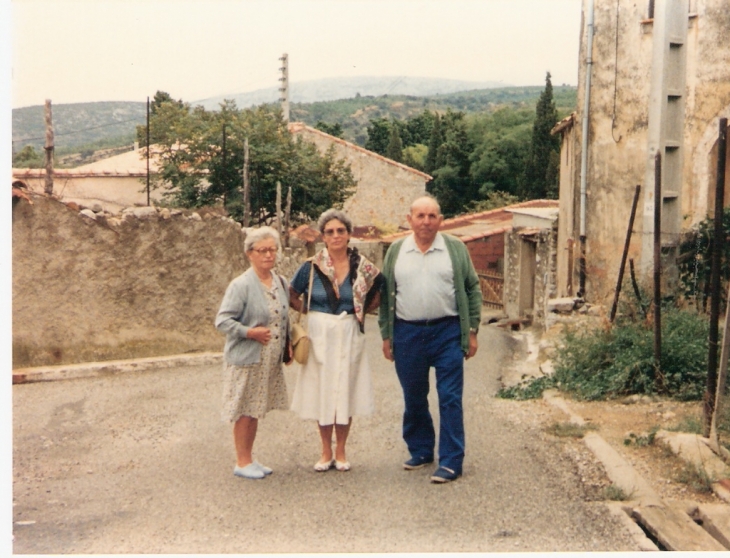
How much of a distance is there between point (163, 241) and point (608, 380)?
4744 millimetres

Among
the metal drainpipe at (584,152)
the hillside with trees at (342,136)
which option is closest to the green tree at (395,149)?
the hillside with trees at (342,136)

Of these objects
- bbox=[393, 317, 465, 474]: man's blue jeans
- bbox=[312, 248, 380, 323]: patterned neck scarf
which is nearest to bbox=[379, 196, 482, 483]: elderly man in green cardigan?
bbox=[393, 317, 465, 474]: man's blue jeans

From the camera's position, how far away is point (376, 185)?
27.1m

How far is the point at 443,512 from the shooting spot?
4.44 m

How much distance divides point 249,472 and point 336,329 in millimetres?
985

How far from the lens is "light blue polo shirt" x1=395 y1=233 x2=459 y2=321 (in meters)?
4.93

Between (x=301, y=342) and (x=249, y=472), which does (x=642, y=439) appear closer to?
(x=301, y=342)

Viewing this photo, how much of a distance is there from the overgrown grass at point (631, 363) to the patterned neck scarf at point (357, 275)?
311 cm

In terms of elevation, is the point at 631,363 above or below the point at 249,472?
above

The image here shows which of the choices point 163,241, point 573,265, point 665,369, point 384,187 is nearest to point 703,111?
point 573,265

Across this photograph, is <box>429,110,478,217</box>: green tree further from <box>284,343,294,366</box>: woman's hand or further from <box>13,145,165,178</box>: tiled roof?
<box>284,343,294,366</box>: woman's hand

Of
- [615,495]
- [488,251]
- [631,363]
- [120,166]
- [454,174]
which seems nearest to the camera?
[615,495]

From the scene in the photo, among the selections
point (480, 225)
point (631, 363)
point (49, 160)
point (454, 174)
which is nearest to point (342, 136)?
point (454, 174)

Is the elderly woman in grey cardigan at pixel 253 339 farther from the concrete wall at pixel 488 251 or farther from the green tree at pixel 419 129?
the green tree at pixel 419 129
